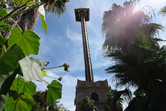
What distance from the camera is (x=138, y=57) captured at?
3.50 metres

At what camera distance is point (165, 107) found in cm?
247

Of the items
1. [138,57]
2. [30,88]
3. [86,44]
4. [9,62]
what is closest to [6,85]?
[9,62]

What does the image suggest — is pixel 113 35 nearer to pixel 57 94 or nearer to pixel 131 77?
pixel 131 77

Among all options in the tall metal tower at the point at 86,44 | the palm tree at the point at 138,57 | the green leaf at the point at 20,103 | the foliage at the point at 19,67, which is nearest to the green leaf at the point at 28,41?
the foliage at the point at 19,67

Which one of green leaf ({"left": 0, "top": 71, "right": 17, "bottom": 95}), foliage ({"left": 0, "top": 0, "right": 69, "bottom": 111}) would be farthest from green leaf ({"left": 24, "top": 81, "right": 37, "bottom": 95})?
green leaf ({"left": 0, "top": 71, "right": 17, "bottom": 95})

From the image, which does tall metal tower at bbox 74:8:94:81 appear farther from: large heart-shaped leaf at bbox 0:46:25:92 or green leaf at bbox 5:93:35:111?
large heart-shaped leaf at bbox 0:46:25:92

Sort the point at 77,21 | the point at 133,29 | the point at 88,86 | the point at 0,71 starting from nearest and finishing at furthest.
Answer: the point at 0,71 → the point at 133,29 → the point at 88,86 → the point at 77,21

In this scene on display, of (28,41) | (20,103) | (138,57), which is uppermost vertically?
(138,57)

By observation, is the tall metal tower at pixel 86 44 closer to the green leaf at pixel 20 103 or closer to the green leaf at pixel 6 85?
the green leaf at pixel 20 103

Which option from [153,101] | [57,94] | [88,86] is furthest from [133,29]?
[88,86]

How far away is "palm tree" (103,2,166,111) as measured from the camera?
112 inches

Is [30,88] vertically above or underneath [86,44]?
underneath

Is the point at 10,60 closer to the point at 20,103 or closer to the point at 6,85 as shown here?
the point at 6,85

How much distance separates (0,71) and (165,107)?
10.5 feet
